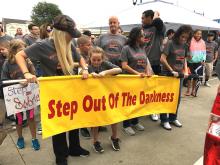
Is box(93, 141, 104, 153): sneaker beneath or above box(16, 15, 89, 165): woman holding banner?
beneath

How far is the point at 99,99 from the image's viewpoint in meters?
3.61

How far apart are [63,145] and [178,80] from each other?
8.19 feet

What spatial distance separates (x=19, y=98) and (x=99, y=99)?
44.1 inches

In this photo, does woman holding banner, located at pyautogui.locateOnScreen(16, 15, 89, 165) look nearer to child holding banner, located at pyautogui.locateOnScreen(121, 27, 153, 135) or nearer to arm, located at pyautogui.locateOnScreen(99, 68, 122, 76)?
arm, located at pyautogui.locateOnScreen(99, 68, 122, 76)

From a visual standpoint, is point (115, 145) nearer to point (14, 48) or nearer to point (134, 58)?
point (134, 58)

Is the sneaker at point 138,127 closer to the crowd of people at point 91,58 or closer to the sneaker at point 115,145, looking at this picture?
the crowd of people at point 91,58

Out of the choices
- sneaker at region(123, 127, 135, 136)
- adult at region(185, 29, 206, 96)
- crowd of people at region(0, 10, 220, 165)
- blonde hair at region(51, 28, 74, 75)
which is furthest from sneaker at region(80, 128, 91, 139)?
adult at region(185, 29, 206, 96)

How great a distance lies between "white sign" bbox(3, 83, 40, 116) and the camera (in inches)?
139

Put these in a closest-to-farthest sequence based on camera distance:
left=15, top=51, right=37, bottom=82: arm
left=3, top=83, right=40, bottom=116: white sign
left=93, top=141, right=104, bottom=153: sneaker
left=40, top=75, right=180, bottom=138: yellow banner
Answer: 1. left=15, top=51, right=37, bottom=82: arm
2. left=40, top=75, right=180, bottom=138: yellow banner
3. left=3, top=83, right=40, bottom=116: white sign
4. left=93, top=141, right=104, bottom=153: sneaker

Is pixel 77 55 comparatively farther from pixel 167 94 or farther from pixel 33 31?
pixel 33 31

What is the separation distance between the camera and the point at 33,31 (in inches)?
272

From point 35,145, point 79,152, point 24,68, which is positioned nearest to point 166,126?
point 79,152

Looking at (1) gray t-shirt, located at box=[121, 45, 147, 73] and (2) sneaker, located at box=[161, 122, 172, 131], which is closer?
(1) gray t-shirt, located at box=[121, 45, 147, 73]

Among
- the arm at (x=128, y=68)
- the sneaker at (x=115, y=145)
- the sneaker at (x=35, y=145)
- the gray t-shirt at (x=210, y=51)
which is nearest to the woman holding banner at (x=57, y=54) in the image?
the sneaker at (x=35, y=145)
